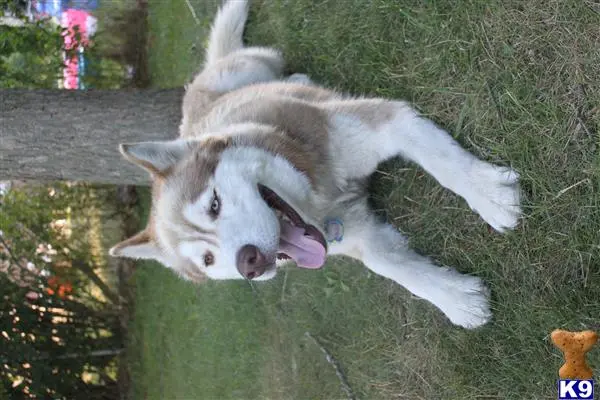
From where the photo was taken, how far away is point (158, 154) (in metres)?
3.60

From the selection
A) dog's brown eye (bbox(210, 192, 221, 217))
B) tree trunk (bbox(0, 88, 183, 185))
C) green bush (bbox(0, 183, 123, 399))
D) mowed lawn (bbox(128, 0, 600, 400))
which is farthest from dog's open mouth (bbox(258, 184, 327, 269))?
green bush (bbox(0, 183, 123, 399))

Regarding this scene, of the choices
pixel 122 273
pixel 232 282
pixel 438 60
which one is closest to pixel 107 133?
pixel 232 282

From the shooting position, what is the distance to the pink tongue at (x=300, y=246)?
342cm

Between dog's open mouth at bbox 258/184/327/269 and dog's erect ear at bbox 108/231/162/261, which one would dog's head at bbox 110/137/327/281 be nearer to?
dog's open mouth at bbox 258/184/327/269

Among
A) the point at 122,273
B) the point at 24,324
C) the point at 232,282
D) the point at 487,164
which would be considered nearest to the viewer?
the point at 487,164

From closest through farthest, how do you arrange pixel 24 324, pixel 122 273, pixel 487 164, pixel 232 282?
pixel 487 164 < pixel 232 282 < pixel 24 324 < pixel 122 273

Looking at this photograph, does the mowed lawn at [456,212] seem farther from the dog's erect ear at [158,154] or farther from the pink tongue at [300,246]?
the dog's erect ear at [158,154]

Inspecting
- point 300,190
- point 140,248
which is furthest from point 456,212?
point 140,248

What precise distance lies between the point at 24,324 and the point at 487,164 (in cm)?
638

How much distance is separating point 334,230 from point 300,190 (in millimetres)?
571

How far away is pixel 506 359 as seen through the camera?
3441mm

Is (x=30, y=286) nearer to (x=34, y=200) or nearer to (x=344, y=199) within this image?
(x=34, y=200)

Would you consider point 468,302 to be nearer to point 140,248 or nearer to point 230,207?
point 230,207

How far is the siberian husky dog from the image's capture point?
→ 3305 mm
